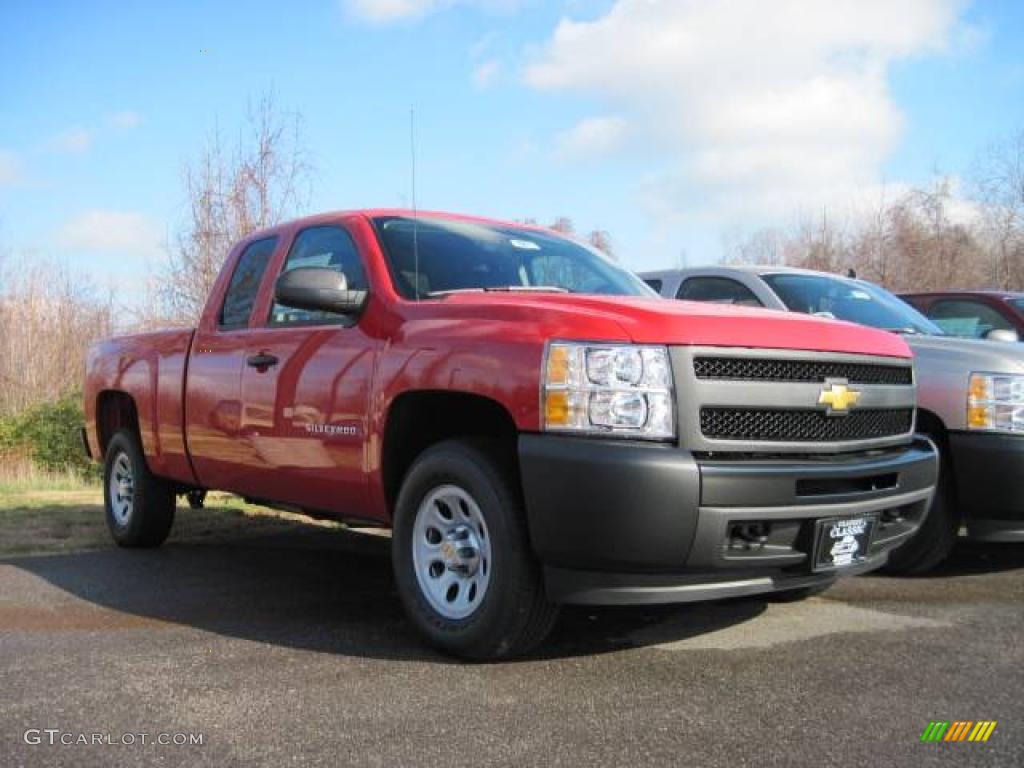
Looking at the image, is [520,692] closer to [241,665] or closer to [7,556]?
[241,665]

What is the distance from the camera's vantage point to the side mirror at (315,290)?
13.9 feet

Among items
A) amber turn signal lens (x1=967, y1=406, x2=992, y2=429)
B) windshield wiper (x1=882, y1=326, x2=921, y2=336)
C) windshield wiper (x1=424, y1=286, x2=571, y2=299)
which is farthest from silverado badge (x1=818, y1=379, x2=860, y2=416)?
windshield wiper (x1=882, y1=326, x2=921, y2=336)

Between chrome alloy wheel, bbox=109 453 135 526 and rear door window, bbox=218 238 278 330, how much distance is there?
1656mm

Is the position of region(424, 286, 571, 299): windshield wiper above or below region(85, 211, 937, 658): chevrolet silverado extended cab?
above

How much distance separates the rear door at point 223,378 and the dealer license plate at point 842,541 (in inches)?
119

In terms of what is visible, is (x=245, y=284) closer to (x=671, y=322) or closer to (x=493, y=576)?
(x=493, y=576)

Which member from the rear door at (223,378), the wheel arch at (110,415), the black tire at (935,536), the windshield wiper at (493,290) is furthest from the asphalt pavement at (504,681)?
the wheel arch at (110,415)

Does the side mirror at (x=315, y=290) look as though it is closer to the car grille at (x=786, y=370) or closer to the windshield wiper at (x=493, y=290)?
the windshield wiper at (x=493, y=290)

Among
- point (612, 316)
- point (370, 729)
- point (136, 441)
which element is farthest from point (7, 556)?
point (612, 316)

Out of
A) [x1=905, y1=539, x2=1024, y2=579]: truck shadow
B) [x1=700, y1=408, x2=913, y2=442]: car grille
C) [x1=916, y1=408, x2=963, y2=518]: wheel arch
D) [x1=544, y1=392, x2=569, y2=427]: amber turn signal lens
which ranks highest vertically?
[x1=544, y1=392, x2=569, y2=427]: amber turn signal lens

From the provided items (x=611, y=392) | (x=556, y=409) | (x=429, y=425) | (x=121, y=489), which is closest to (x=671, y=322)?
(x=611, y=392)

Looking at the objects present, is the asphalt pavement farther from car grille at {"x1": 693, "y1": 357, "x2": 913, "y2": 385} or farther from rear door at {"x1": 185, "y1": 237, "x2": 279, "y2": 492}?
car grille at {"x1": 693, "y1": 357, "x2": 913, "y2": 385}

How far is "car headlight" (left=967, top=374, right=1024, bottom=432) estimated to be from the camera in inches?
196

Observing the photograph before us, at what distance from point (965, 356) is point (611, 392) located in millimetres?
2858
